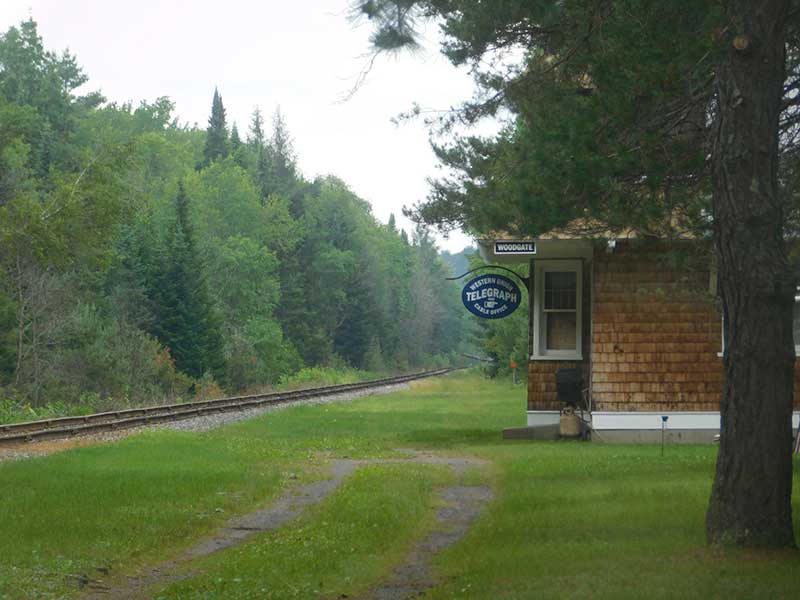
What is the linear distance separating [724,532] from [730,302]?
1792 millimetres

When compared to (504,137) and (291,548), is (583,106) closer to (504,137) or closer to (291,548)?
(291,548)

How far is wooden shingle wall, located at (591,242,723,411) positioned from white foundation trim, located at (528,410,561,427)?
5.78ft

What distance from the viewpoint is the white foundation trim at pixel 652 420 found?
22188mm

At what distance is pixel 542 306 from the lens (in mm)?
24500

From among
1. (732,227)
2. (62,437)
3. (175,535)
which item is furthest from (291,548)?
(62,437)

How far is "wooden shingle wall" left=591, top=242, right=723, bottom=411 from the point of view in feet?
73.3

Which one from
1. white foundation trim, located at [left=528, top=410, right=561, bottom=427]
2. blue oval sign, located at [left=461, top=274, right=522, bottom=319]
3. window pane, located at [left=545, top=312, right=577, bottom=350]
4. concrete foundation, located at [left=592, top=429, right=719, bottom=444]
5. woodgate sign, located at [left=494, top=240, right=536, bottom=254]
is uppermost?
woodgate sign, located at [left=494, top=240, right=536, bottom=254]

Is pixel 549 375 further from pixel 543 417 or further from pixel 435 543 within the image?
pixel 435 543

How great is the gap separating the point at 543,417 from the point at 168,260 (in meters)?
39.6

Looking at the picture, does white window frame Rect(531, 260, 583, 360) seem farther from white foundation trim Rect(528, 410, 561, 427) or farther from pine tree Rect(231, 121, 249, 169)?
pine tree Rect(231, 121, 249, 169)

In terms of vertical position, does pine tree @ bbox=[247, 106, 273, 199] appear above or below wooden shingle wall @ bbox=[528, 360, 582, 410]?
above

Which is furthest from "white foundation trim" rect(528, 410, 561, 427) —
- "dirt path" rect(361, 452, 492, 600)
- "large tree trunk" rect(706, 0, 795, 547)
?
"large tree trunk" rect(706, 0, 795, 547)

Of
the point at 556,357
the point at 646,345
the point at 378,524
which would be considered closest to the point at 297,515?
the point at 378,524

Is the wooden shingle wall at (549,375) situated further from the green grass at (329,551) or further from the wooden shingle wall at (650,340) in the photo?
the green grass at (329,551)
